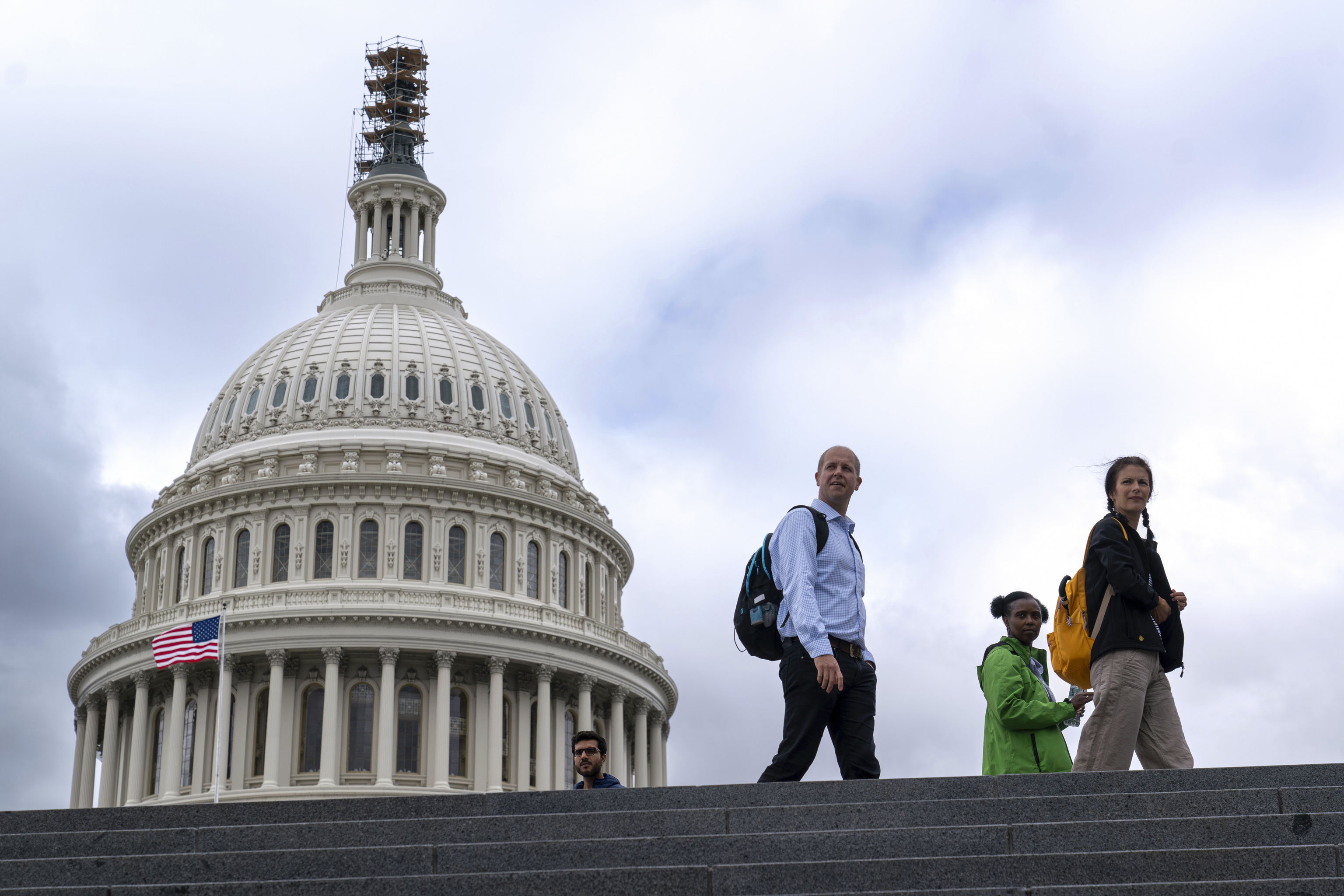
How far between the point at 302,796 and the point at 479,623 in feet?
28.9

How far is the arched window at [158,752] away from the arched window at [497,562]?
44.5 ft

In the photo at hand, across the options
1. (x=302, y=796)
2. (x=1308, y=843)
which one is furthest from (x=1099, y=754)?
(x=302, y=796)

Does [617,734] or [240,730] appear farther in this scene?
[617,734]

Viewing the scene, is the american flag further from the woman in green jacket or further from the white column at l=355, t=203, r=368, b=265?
the woman in green jacket

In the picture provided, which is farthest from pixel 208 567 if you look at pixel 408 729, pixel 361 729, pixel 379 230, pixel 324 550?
pixel 379 230

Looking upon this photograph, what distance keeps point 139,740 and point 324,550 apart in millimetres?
9727

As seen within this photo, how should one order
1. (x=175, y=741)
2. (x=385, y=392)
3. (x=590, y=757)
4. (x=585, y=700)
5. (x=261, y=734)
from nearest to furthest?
1. (x=590, y=757)
2. (x=175, y=741)
3. (x=261, y=734)
4. (x=585, y=700)
5. (x=385, y=392)

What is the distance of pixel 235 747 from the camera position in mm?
59219

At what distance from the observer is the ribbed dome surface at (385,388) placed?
6750cm

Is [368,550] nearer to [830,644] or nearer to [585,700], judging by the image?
[585,700]

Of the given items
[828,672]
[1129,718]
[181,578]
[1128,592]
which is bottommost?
[1129,718]

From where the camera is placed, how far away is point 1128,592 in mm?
10695

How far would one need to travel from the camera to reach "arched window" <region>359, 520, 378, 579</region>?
62.2m

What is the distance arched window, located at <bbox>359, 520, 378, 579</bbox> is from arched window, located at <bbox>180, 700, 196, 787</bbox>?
26.0 feet
